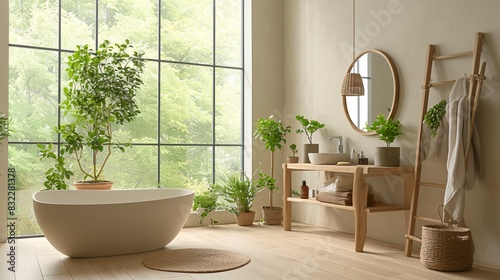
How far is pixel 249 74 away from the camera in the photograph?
6.15m

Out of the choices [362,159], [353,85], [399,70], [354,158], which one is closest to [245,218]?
[354,158]

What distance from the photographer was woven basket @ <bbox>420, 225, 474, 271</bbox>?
3.48 meters

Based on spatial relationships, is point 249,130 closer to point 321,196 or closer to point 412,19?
point 321,196

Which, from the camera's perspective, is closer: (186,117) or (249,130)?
(249,130)

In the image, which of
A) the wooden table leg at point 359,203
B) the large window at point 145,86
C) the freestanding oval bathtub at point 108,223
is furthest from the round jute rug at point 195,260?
the large window at point 145,86

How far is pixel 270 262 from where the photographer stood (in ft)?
12.5

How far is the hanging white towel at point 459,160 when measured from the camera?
3.58m

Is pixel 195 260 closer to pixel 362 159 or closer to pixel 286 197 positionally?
pixel 286 197

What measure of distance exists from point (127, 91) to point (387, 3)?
110 inches

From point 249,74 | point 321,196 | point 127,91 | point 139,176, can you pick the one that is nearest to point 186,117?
point 139,176

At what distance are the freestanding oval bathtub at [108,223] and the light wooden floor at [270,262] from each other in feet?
0.37

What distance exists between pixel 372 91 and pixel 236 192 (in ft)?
6.38

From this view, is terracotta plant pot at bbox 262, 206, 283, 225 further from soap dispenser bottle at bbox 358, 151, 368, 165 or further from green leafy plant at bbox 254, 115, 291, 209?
soap dispenser bottle at bbox 358, 151, 368, 165

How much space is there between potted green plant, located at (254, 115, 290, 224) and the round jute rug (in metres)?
1.60
